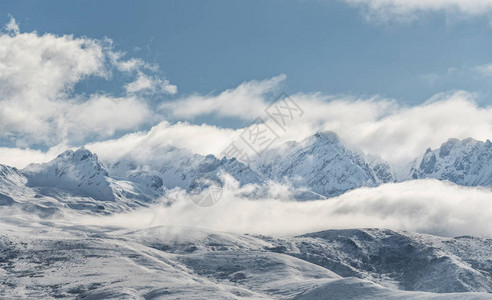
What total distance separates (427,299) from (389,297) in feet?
44.5

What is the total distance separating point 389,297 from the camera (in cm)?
19700

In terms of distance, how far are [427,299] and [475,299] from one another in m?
16.5

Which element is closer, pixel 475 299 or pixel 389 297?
pixel 475 299

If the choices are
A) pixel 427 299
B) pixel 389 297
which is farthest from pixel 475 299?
pixel 389 297

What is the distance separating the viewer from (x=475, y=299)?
17375 centimetres

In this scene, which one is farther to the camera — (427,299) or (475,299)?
(427,299)

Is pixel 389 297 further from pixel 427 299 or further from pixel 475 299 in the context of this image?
pixel 475 299

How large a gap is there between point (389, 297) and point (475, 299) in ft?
98.6
